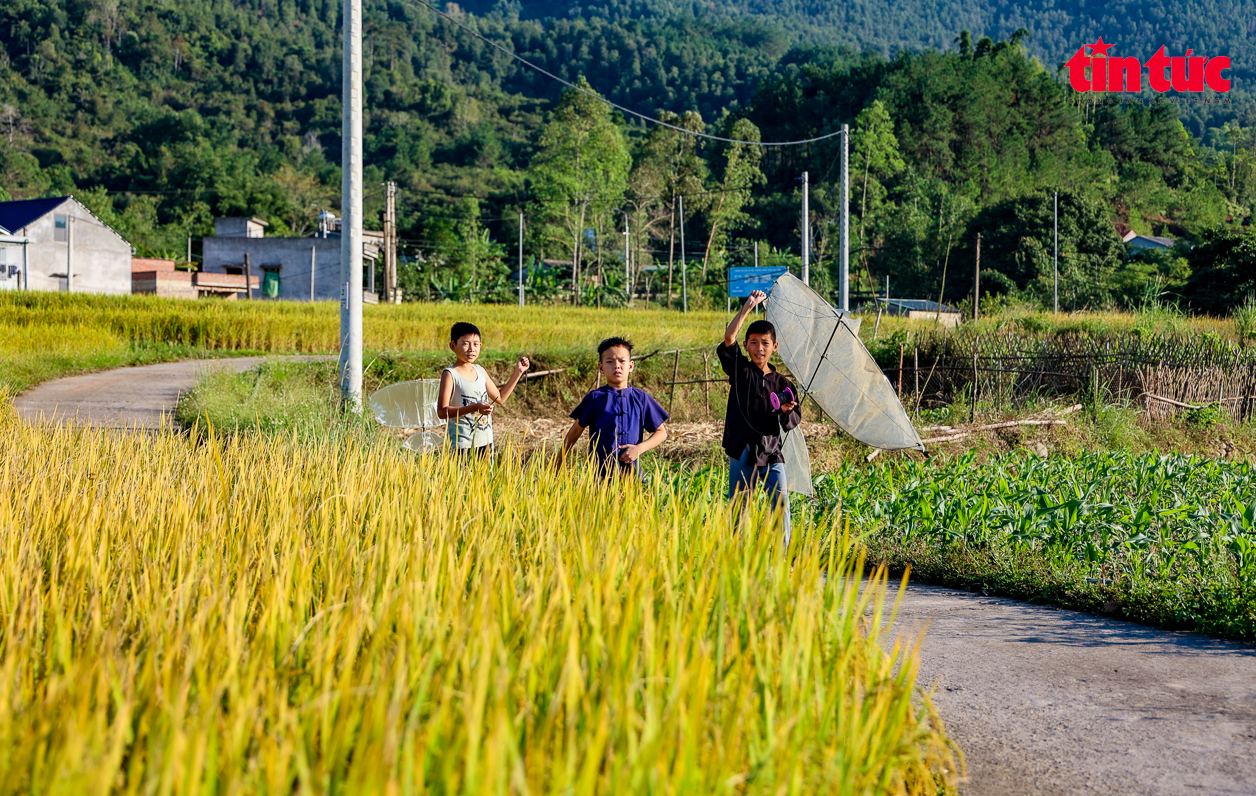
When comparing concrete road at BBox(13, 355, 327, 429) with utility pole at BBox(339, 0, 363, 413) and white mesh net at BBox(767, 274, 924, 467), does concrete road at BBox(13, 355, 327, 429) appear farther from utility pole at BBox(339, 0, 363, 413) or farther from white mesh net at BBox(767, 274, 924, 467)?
white mesh net at BBox(767, 274, 924, 467)

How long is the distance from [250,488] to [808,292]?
402cm

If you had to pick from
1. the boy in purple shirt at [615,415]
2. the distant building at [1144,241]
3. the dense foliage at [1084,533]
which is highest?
the distant building at [1144,241]

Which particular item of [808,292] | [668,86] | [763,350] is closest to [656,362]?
[808,292]

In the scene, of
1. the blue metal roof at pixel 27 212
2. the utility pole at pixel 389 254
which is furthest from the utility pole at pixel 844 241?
the blue metal roof at pixel 27 212

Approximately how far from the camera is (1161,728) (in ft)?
9.73

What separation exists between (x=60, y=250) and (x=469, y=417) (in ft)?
145

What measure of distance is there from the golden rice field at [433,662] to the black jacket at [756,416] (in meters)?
1.47

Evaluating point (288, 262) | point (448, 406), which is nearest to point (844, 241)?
point (448, 406)

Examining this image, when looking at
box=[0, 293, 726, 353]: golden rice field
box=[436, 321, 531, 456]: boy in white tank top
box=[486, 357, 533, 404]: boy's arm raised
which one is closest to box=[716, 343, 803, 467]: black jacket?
box=[486, 357, 533, 404]: boy's arm raised

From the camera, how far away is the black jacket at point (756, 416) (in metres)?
4.80

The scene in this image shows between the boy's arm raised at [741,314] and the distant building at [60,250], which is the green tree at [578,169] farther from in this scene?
the boy's arm raised at [741,314]

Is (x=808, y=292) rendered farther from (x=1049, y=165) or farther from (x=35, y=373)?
(x=1049, y=165)

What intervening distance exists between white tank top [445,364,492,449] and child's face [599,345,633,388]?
74cm

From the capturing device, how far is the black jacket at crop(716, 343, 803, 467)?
15.7 feet
